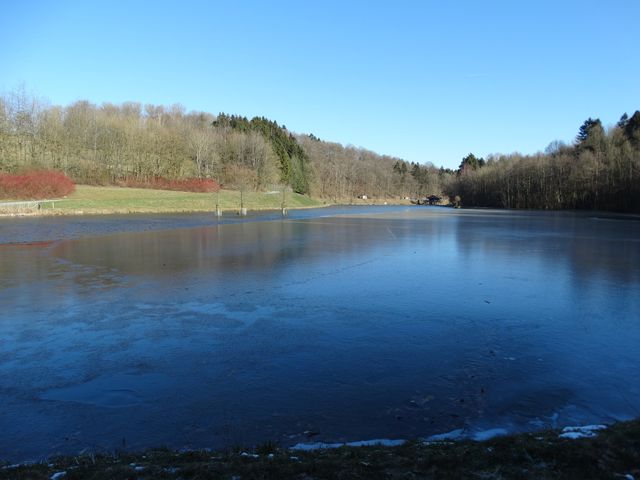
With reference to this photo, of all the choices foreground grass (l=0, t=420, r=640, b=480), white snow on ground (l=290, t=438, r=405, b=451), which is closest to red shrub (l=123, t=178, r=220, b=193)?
white snow on ground (l=290, t=438, r=405, b=451)

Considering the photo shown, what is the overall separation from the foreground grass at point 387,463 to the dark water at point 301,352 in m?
0.59

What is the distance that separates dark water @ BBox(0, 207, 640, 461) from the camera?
4.57 metres

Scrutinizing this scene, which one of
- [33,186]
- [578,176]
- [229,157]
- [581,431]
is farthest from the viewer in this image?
[229,157]

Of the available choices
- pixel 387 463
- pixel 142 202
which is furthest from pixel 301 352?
pixel 142 202

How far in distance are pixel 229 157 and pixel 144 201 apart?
32.1 m

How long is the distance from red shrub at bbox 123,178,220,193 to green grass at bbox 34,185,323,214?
2.46m

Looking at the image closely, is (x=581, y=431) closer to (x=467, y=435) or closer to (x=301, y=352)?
(x=467, y=435)

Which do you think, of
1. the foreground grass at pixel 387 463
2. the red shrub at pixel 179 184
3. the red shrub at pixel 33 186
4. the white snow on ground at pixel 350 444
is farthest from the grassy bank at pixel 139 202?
the white snow on ground at pixel 350 444

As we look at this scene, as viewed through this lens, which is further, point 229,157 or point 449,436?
point 229,157

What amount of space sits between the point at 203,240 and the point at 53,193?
107ft

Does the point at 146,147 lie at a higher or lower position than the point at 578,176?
higher

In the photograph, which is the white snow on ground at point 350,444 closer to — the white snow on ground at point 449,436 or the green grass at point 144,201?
the white snow on ground at point 449,436

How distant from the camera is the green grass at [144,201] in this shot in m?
43.3

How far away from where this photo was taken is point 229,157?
8006cm
